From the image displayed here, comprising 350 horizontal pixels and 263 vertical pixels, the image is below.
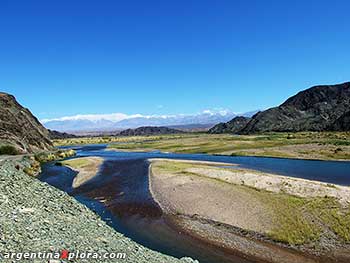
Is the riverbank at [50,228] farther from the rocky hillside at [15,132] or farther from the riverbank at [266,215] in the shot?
the rocky hillside at [15,132]

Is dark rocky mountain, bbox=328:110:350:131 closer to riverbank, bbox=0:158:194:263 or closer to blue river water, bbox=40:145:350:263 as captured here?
blue river water, bbox=40:145:350:263

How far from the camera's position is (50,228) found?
21016 mm

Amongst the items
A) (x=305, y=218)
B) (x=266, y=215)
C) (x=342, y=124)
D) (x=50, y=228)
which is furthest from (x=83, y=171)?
(x=342, y=124)

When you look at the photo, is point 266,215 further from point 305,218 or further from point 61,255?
point 61,255

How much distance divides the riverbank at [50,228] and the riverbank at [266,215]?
7416 millimetres

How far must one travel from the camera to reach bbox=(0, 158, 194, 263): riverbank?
17906 mm

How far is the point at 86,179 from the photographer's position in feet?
185

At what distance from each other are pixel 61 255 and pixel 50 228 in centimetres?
448

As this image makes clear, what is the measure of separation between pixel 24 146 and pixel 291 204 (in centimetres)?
7935

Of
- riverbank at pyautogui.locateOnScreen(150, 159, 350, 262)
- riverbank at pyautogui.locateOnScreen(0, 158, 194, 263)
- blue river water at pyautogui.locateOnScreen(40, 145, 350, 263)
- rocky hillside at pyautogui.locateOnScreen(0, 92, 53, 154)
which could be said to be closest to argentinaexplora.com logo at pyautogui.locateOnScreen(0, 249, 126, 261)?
riverbank at pyautogui.locateOnScreen(0, 158, 194, 263)

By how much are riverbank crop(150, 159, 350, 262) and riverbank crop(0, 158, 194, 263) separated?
7.42 meters

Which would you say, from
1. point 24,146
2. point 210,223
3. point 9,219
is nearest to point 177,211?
point 210,223

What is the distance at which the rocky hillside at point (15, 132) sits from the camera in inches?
3356

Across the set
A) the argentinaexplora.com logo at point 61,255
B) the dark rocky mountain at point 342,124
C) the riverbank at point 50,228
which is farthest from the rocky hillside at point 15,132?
the dark rocky mountain at point 342,124
